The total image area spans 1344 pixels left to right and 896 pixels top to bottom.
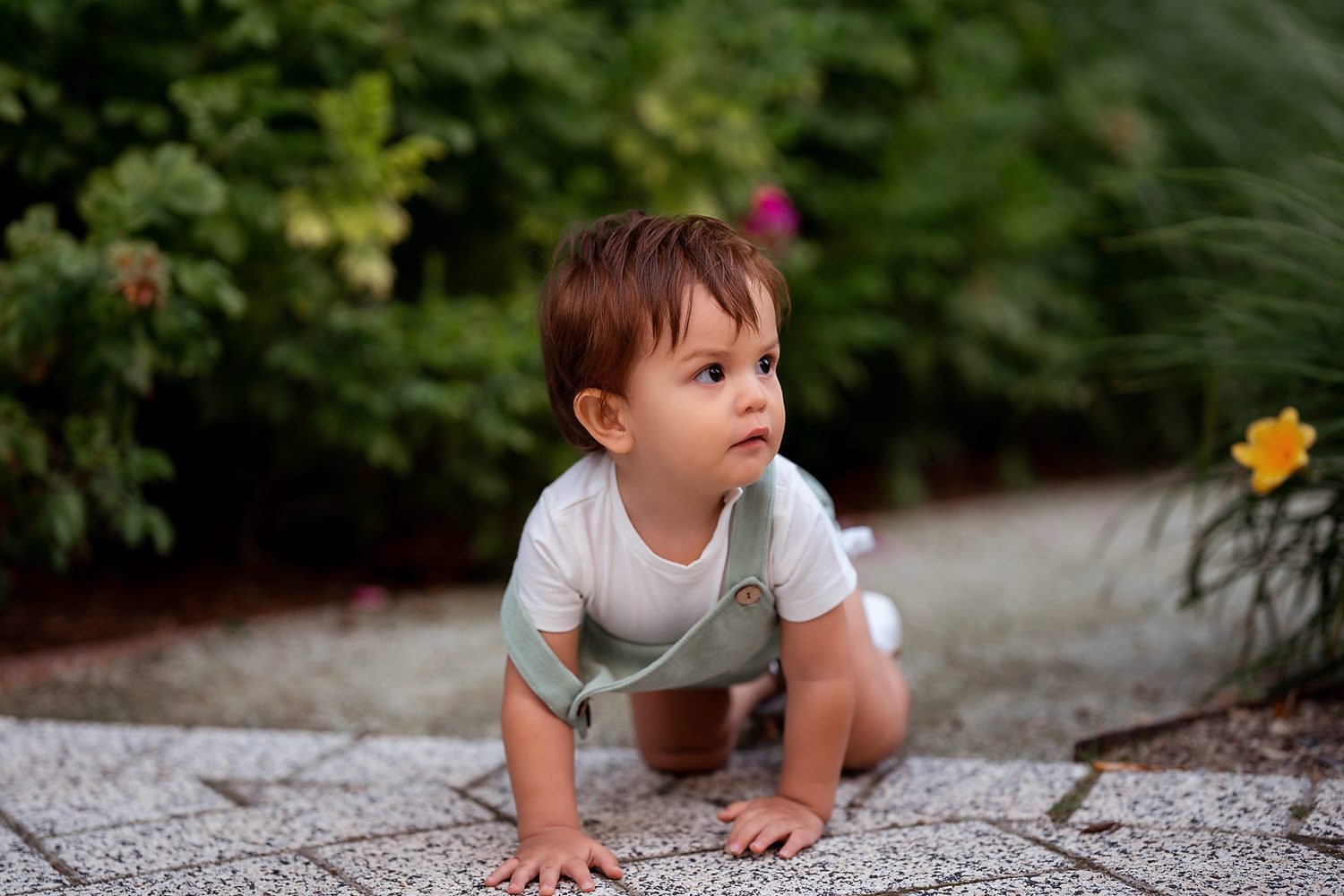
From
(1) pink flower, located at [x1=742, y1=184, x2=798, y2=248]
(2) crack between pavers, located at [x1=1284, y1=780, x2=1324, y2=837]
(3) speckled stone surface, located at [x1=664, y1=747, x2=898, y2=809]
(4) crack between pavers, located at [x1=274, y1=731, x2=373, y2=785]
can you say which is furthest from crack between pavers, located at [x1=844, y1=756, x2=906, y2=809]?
(1) pink flower, located at [x1=742, y1=184, x2=798, y2=248]

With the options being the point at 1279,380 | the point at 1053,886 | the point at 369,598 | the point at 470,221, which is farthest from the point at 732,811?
the point at 470,221

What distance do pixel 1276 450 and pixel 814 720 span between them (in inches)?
36.9

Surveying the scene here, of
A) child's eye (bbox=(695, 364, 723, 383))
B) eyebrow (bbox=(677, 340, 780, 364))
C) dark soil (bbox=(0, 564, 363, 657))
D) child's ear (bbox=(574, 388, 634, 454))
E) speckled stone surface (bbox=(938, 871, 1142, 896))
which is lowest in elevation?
dark soil (bbox=(0, 564, 363, 657))

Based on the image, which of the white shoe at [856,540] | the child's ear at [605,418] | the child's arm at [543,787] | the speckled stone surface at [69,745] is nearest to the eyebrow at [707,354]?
the child's ear at [605,418]

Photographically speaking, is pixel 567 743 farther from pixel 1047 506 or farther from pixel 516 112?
pixel 1047 506

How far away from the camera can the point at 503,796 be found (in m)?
2.05

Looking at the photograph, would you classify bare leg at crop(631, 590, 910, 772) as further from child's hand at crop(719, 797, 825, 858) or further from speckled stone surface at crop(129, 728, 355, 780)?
speckled stone surface at crop(129, 728, 355, 780)

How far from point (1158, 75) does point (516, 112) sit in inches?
108

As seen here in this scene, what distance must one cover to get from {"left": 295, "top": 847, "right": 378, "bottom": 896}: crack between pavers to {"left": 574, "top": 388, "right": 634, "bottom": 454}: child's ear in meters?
0.65

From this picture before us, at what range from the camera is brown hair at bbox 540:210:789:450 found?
5.54ft

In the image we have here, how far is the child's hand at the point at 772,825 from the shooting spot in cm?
176

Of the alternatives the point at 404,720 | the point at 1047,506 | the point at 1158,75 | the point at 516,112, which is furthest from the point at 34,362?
the point at 1158,75

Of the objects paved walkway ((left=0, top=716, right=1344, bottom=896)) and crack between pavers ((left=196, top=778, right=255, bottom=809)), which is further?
crack between pavers ((left=196, top=778, right=255, bottom=809))

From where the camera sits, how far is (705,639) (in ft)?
5.98
